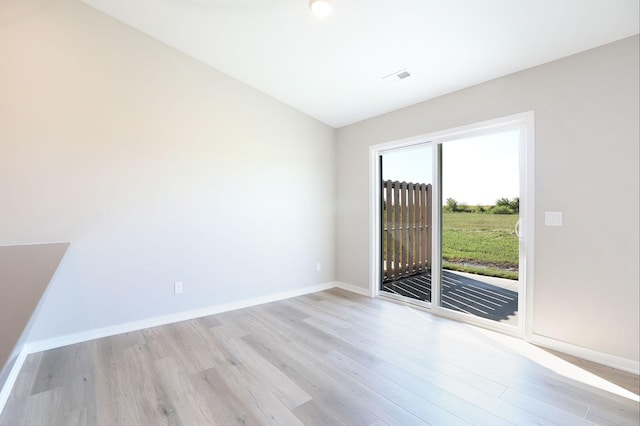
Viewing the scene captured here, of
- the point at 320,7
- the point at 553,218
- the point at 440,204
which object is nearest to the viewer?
the point at 320,7

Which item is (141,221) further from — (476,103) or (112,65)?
(476,103)

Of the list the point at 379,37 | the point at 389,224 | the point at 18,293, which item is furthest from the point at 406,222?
the point at 18,293

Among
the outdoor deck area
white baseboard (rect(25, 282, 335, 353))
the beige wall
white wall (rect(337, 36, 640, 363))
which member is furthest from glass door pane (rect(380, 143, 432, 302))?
the beige wall

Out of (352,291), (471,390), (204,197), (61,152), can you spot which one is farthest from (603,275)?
(61,152)

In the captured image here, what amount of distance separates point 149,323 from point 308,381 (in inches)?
74.8

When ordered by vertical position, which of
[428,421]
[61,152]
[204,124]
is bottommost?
[428,421]

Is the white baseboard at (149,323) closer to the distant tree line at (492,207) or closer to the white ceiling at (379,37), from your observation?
the distant tree line at (492,207)

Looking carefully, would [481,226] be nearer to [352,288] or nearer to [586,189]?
[586,189]

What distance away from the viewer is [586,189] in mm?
2367

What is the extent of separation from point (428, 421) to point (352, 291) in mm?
2682

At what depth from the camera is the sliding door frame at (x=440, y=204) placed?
2.66 m

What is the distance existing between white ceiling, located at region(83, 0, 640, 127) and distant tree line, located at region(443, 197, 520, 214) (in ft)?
3.96

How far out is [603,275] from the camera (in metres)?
2.29

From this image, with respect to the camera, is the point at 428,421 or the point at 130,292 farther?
the point at 130,292
